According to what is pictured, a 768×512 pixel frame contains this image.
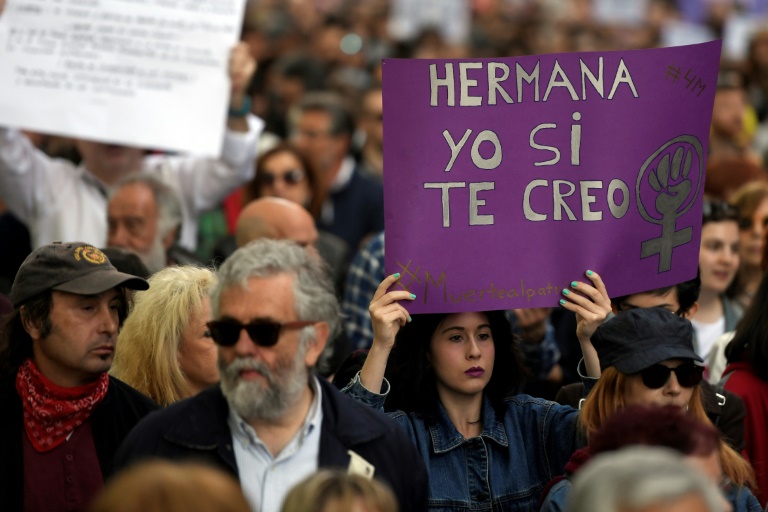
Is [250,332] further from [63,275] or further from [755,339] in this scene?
[755,339]

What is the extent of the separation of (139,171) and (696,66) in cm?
384

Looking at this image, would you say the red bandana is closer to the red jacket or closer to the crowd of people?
the crowd of people

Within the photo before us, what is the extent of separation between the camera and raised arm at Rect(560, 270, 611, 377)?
485cm

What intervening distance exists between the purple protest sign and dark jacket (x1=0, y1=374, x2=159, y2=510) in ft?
3.26

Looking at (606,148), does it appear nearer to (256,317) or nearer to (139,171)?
(256,317)

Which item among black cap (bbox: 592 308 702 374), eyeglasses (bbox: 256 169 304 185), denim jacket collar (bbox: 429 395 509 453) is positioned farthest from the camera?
eyeglasses (bbox: 256 169 304 185)

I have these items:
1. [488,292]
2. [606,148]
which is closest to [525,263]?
[488,292]

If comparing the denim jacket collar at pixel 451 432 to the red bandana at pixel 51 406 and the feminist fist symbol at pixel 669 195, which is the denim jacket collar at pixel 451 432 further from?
the red bandana at pixel 51 406

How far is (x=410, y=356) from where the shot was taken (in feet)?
16.4

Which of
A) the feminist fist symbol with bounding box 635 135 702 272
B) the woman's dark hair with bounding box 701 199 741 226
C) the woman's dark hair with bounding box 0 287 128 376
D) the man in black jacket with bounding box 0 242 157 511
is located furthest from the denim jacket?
the woman's dark hair with bounding box 701 199 741 226

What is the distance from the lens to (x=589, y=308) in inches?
192

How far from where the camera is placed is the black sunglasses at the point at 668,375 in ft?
15.0

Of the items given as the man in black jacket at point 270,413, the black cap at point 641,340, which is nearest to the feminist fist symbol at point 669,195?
the black cap at point 641,340

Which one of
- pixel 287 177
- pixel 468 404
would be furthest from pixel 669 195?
pixel 287 177
